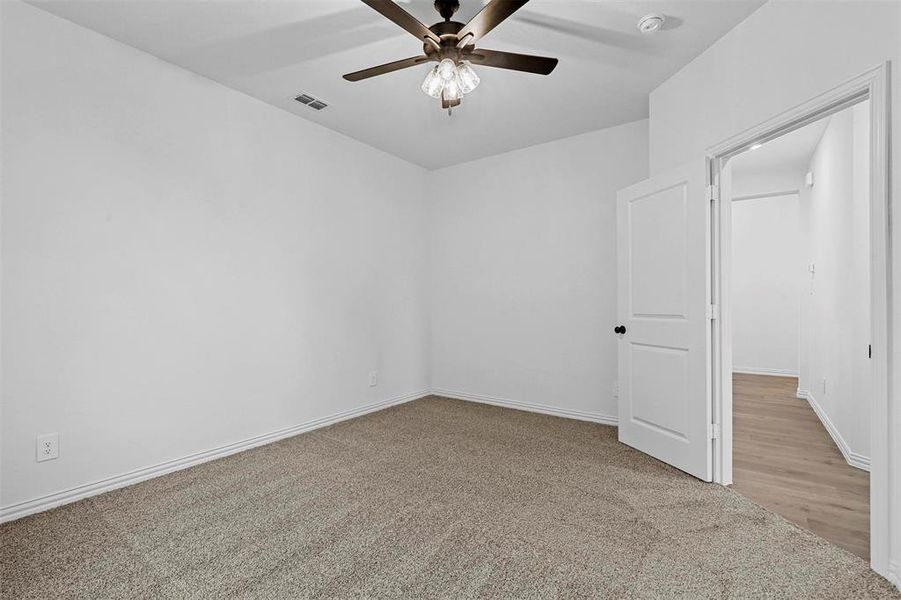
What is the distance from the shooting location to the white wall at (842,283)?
9.02ft

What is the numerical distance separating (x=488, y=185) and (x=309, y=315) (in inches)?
90.5

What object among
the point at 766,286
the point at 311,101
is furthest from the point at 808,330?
the point at 311,101

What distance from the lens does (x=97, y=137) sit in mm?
2482

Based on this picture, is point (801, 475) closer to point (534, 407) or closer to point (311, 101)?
point (534, 407)

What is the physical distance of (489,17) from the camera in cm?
181

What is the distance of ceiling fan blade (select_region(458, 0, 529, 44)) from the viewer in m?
1.71

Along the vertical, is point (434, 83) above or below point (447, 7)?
below

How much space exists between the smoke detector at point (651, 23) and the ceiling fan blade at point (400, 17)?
3.94ft

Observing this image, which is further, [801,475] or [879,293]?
[801,475]

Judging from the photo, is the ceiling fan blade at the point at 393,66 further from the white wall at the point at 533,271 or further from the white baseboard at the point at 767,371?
the white baseboard at the point at 767,371

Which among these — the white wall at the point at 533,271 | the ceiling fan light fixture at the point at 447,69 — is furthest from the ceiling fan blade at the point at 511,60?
the white wall at the point at 533,271

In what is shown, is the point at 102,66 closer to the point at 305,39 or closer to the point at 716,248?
the point at 305,39

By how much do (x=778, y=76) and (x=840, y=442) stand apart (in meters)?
2.66

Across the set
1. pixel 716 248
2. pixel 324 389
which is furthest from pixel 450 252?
pixel 716 248
